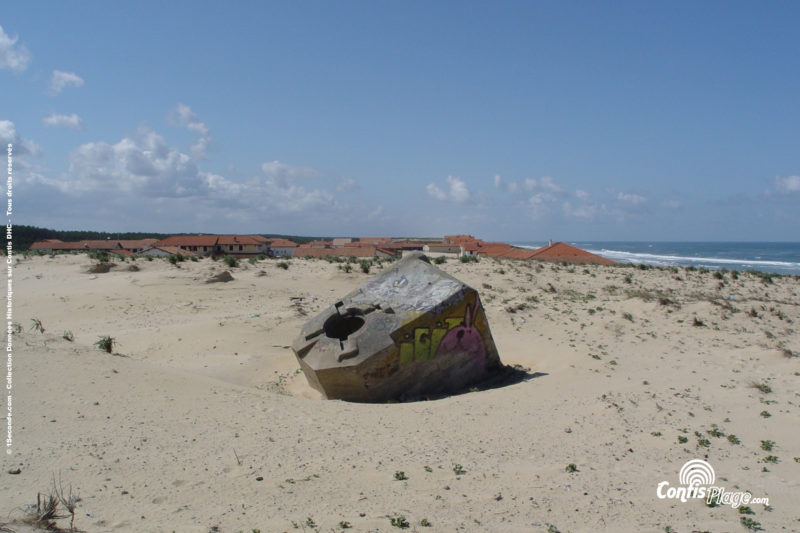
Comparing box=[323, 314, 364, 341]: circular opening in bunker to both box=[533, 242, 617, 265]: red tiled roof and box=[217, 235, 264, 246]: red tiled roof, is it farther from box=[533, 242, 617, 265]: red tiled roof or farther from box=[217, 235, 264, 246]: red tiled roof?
box=[217, 235, 264, 246]: red tiled roof

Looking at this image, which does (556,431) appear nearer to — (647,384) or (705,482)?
(705,482)

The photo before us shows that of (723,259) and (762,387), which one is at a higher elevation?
(723,259)

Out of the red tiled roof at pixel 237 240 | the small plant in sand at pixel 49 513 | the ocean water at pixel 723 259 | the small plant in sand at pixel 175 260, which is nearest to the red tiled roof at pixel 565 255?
the ocean water at pixel 723 259

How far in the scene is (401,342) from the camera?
8.45 metres

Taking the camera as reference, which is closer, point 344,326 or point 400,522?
point 400,522

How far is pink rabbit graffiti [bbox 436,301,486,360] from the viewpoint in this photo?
903 cm

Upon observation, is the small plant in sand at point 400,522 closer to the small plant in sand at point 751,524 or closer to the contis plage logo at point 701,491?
the contis plage logo at point 701,491

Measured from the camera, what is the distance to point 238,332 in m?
13.4

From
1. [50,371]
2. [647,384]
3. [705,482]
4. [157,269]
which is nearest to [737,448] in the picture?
[705,482]

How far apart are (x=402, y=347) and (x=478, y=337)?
180cm

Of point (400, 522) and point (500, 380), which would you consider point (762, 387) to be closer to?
point (500, 380)

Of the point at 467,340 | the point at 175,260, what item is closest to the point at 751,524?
the point at 467,340

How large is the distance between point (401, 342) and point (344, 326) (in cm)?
184

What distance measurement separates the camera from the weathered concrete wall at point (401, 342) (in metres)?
8.23
